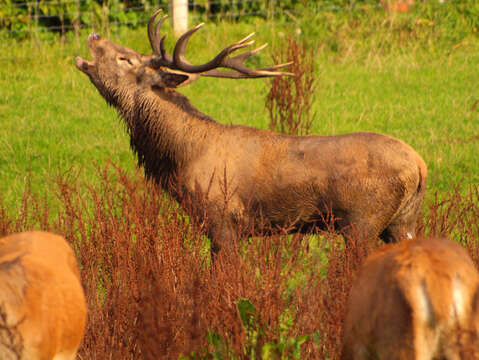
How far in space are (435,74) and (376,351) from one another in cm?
866

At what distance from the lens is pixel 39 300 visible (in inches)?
Result: 139

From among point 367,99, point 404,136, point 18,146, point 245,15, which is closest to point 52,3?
point 245,15

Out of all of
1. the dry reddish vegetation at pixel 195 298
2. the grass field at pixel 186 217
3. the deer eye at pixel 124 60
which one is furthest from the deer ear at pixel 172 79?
the dry reddish vegetation at pixel 195 298

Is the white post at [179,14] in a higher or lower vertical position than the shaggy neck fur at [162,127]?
higher

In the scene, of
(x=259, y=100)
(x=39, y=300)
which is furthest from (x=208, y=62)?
(x=259, y=100)

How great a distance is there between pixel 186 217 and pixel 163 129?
2.18 feet

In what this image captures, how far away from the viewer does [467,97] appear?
10242 millimetres

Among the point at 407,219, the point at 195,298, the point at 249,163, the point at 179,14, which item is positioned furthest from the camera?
the point at 179,14

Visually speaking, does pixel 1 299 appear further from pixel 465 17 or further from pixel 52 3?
pixel 465 17

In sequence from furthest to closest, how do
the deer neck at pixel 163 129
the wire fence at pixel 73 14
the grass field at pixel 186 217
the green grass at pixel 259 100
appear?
the wire fence at pixel 73 14
the green grass at pixel 259 100
the deer neck at pixel 163 129
the grass field at pixel 186 217

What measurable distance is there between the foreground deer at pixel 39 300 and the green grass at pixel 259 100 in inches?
128

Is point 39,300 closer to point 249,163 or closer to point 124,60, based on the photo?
point 249,163

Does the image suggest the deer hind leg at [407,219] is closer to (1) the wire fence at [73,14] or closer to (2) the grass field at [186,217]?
(2) the grass field at [186,217]

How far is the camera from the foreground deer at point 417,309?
2.95m
